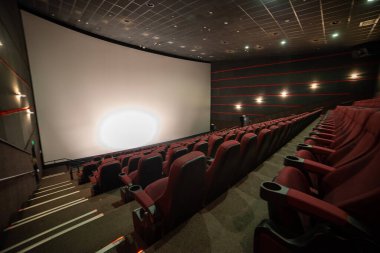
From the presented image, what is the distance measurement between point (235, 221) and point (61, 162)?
20.8 feet

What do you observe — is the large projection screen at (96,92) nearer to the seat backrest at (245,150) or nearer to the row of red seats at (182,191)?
the row of red seats at (182,191)

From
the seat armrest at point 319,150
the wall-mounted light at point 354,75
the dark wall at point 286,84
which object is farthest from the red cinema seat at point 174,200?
the wall-mounted light at point 354,75

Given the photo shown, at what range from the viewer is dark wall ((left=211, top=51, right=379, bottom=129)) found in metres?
6.91

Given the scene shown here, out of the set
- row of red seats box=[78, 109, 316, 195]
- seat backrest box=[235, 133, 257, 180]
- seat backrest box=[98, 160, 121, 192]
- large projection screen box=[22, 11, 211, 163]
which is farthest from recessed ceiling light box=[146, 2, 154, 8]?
seat backrest box=[235, 133, 257, 180]

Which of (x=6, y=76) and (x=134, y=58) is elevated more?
(x=134, y=58)

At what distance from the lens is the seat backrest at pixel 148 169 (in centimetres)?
180

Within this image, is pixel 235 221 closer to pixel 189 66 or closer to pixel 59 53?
pixel 59 53

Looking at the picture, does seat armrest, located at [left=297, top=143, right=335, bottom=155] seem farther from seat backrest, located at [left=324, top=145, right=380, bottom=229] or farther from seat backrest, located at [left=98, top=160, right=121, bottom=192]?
seat backrest, located at [left=98, top=160, right=121, bottom=192]

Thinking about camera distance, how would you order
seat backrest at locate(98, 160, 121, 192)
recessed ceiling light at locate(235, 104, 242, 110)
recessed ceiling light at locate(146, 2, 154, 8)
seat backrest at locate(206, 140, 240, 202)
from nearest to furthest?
seat backrest at locate(206, 140, 240, 202)
seat backrest at locate(98, 160, 121, 192)
recessed ceiling light at locate(146, 2, 154, 8)
recessed ceiling light at locate(235, 104, 242, 110)

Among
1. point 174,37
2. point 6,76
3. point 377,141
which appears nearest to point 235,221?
point 377,141

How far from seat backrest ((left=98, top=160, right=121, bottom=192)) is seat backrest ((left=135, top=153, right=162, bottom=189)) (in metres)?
0.89

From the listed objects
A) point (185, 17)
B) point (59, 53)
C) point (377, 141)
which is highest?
point (185, 17)

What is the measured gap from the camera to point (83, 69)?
5879 mm

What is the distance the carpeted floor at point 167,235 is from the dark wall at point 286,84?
24.0ft
